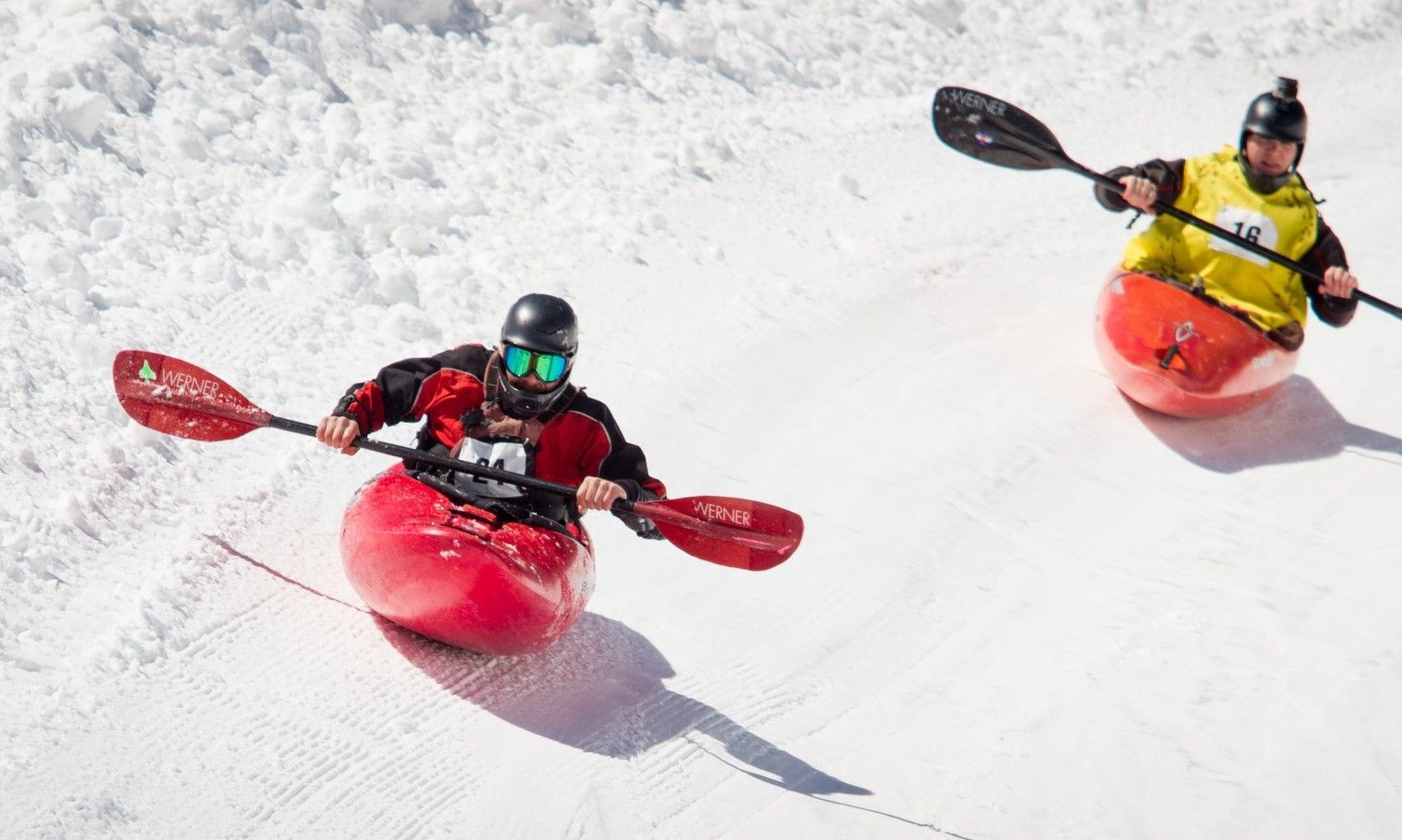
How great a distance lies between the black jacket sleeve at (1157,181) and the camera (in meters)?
8.00

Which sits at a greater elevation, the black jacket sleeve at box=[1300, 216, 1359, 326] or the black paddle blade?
the black paddle blade

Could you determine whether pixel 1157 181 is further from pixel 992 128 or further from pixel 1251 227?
pixel 992 128

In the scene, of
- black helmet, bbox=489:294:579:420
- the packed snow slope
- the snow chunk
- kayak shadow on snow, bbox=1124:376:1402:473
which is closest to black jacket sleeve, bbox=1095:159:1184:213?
the packed snow slope

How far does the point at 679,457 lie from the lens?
712 cm

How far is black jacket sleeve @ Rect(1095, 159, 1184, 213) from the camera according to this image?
800cm

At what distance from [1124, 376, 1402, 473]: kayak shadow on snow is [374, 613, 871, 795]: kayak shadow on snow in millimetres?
3543

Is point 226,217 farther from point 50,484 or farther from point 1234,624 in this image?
point 1234,624

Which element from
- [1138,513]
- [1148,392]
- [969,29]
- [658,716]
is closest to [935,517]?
[1138,513]

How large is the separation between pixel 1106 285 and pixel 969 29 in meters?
4.63

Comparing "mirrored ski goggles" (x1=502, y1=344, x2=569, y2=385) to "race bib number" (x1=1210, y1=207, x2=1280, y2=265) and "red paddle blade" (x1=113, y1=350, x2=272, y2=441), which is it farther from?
"race bib number" (x1=1210, y1=207, x2=1280, y2=265)

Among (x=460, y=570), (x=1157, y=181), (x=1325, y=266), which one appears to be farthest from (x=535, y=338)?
(x=1325, y=266)

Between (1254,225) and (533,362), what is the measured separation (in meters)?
4.46

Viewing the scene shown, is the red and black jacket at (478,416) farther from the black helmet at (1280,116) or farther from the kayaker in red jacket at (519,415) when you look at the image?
the black helmet at (1280,116)

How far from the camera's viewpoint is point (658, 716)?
5.46 meters
